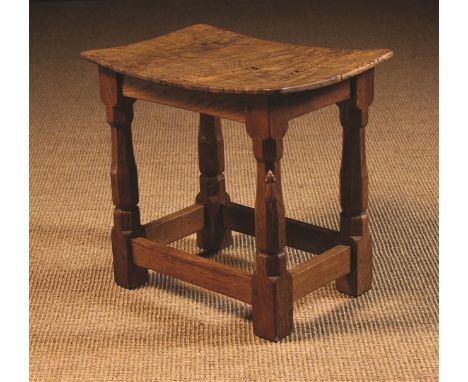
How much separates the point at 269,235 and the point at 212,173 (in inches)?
15.4

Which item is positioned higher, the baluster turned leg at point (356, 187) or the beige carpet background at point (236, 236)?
the baluster turned leg at point (356, 187)

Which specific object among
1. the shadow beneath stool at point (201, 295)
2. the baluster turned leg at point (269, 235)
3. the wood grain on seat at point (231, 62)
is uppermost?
the wood grain on seat at point (231, 62)

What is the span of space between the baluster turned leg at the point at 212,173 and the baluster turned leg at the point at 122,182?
17 cm

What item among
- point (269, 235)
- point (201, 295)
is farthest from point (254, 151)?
point (201, 295)

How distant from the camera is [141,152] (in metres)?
2.81

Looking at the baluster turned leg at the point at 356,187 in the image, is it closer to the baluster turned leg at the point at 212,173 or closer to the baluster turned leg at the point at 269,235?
the baluster turned leg at the point at 269,235

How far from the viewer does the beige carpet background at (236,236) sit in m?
1.81

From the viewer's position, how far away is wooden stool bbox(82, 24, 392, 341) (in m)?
1.73

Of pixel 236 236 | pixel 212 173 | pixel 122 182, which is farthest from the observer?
pixel 236 236

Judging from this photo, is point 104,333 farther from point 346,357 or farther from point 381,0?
point 381,0

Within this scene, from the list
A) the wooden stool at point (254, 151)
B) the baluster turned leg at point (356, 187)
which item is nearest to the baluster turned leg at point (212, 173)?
the wooden stool at point (254, 151)

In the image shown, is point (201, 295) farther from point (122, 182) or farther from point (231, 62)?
point (231, 62)

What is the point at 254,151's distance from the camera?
5.73 feet

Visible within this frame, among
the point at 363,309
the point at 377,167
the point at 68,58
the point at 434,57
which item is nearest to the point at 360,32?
the point at 434,57
